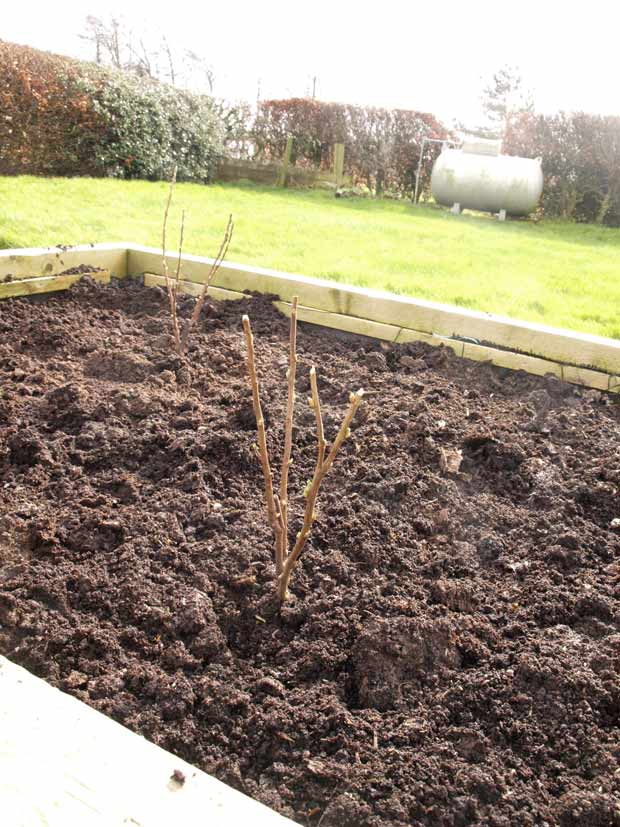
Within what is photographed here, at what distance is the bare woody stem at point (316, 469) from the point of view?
4.16 feet

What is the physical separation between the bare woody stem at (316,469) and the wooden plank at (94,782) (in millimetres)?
576

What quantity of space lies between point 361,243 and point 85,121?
599 centimetres

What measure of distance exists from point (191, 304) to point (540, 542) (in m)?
2.22

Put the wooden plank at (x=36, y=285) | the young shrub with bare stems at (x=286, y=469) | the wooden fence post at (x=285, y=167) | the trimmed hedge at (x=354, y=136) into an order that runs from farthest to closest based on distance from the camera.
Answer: the trimmed hedge at (x=354, y=136) < the wooden fence post at (x=285, y=167) < the wooden plank at (x=36, y=285) < the young shrub with bare stems at (x=286, y=469)

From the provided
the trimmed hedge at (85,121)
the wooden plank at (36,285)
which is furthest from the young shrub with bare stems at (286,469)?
the trimmed hedge at (85,121)

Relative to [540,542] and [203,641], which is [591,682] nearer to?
[540,542]

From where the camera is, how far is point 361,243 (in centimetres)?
633

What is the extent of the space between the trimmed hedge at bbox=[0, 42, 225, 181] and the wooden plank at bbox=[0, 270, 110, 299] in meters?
6.94

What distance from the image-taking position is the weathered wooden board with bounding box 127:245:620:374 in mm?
2865

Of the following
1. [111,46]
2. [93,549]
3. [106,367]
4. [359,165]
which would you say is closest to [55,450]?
[93,549]

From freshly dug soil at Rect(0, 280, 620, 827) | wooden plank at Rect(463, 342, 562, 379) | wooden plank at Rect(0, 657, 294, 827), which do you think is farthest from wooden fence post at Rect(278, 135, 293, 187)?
wooden plank at Rect(0, 657, 294, 827)

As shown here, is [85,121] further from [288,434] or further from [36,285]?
[288,434]

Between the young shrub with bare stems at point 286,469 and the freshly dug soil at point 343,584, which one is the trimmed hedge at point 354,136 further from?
the young shrub with bare stems at point 286,469

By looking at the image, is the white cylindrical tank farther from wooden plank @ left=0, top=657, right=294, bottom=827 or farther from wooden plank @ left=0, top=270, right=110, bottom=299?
wooden plank @ left=0, top=657, right=294, bottom=827
